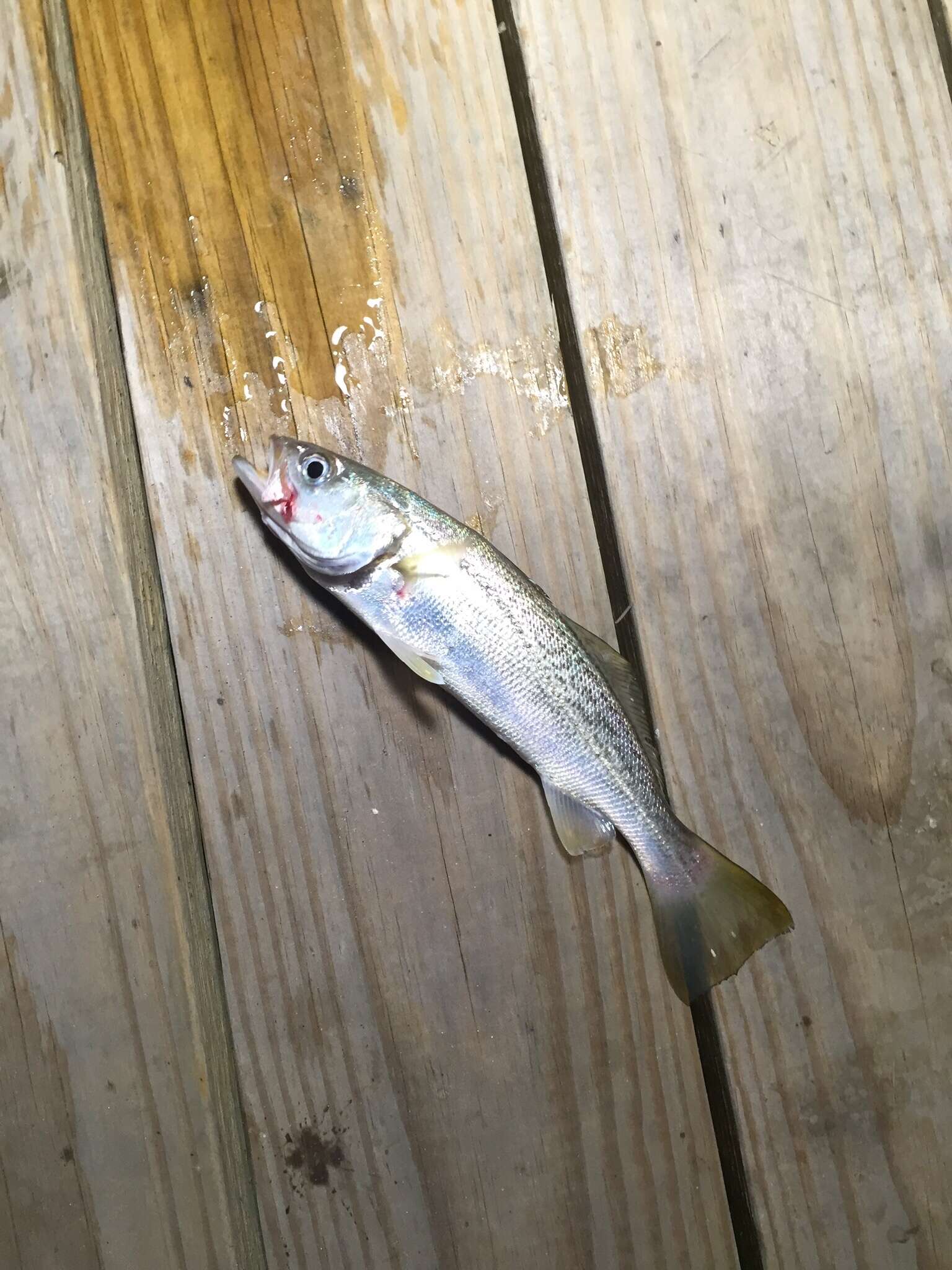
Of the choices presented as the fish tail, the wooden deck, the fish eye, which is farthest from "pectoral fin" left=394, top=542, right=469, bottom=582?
the fish tail

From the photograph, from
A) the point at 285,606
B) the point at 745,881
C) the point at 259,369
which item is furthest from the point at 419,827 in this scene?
the point at 259,369

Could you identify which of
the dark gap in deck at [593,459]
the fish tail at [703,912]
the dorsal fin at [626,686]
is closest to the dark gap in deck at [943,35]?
the dark gap in deck at [593,459]

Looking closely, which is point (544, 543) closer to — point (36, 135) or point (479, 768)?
point (479, 768)

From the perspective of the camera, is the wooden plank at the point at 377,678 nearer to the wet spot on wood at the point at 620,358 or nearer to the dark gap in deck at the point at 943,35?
the wet spot on wood at the point at 620,358

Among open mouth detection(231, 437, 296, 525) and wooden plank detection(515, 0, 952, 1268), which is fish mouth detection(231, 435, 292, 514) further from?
wooden plank detection(515, 0, 952, 1268)

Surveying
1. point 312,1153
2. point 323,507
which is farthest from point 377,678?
point 312,1153
